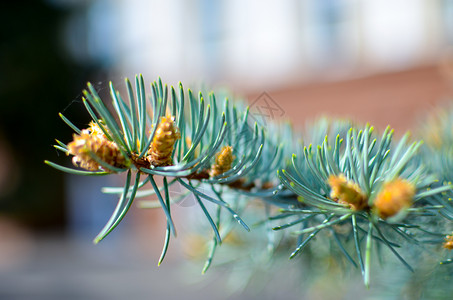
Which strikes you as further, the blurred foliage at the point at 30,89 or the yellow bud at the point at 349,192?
the blurred foliage at the point at 30,89

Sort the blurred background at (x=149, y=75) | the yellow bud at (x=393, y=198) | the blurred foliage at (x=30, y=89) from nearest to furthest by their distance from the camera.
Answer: the yellow bud at (x=393, y=198), the blurred background at (x=149, y=75), the blurred foliage at (x=30, y=89)

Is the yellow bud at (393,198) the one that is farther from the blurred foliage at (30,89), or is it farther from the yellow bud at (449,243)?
the blurred foliage at (30,89)

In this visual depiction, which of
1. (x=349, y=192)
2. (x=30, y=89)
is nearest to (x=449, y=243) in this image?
(x=349, y=192)

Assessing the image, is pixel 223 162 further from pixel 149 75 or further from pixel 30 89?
pixel 30 89

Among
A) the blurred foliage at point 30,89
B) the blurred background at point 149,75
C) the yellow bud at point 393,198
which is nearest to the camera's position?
the yellow bud at point 393,198

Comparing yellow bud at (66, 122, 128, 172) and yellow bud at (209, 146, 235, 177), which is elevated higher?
yellow bud at (66, 122, 128, 172)

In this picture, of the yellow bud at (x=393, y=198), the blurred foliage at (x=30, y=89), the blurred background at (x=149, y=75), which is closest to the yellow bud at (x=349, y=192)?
the yellow bud at (x=393, y=198)

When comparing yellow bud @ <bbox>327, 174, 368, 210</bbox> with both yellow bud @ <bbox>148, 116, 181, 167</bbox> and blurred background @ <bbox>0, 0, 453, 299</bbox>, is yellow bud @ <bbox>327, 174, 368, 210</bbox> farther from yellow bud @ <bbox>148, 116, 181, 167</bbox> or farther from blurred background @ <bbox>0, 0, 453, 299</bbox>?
blurred background @ <bbox>0, 0, 453, 299</bbox>

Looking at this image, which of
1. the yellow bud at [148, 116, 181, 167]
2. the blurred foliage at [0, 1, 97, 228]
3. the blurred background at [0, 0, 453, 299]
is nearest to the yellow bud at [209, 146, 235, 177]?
the yellow bud at [148, 116, 181, 167]

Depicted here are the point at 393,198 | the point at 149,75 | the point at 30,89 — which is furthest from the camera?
the point at 30,89
